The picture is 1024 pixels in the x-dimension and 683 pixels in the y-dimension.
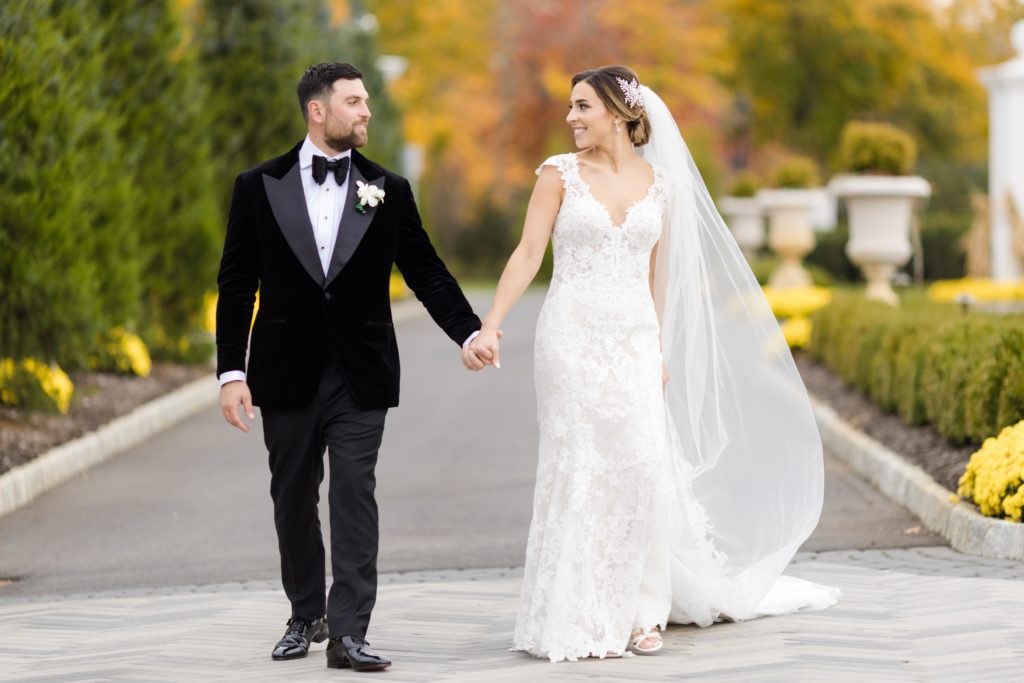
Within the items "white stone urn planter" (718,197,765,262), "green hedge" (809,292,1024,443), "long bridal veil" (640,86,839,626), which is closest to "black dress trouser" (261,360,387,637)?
"long bridal veil" (640,86,839,626)

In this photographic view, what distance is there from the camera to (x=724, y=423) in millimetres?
6547

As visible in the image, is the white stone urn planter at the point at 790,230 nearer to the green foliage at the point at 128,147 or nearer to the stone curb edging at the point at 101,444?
the green foliage at the point at 128,147

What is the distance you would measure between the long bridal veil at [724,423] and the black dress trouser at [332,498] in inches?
49.7

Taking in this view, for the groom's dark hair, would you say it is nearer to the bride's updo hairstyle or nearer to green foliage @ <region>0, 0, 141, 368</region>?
the bride's updo hairstyle

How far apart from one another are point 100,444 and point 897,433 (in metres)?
5.64

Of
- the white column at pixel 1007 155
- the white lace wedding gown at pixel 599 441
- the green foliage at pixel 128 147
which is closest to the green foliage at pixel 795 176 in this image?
the white column at pixel 1007 155

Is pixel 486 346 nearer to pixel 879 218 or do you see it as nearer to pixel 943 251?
pixel 879 218

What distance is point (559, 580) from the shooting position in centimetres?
572

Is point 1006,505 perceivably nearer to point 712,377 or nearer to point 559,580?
point 712,377

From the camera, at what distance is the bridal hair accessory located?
5922mm

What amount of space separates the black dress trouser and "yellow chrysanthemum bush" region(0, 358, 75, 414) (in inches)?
253

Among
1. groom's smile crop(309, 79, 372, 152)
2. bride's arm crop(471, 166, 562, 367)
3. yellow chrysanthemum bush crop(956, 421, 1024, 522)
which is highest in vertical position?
groom's smile crop(309, 79, 372, 152)

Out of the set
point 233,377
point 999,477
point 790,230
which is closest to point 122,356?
point 999,477

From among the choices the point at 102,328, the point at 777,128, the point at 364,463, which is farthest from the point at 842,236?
the point at 364,463
